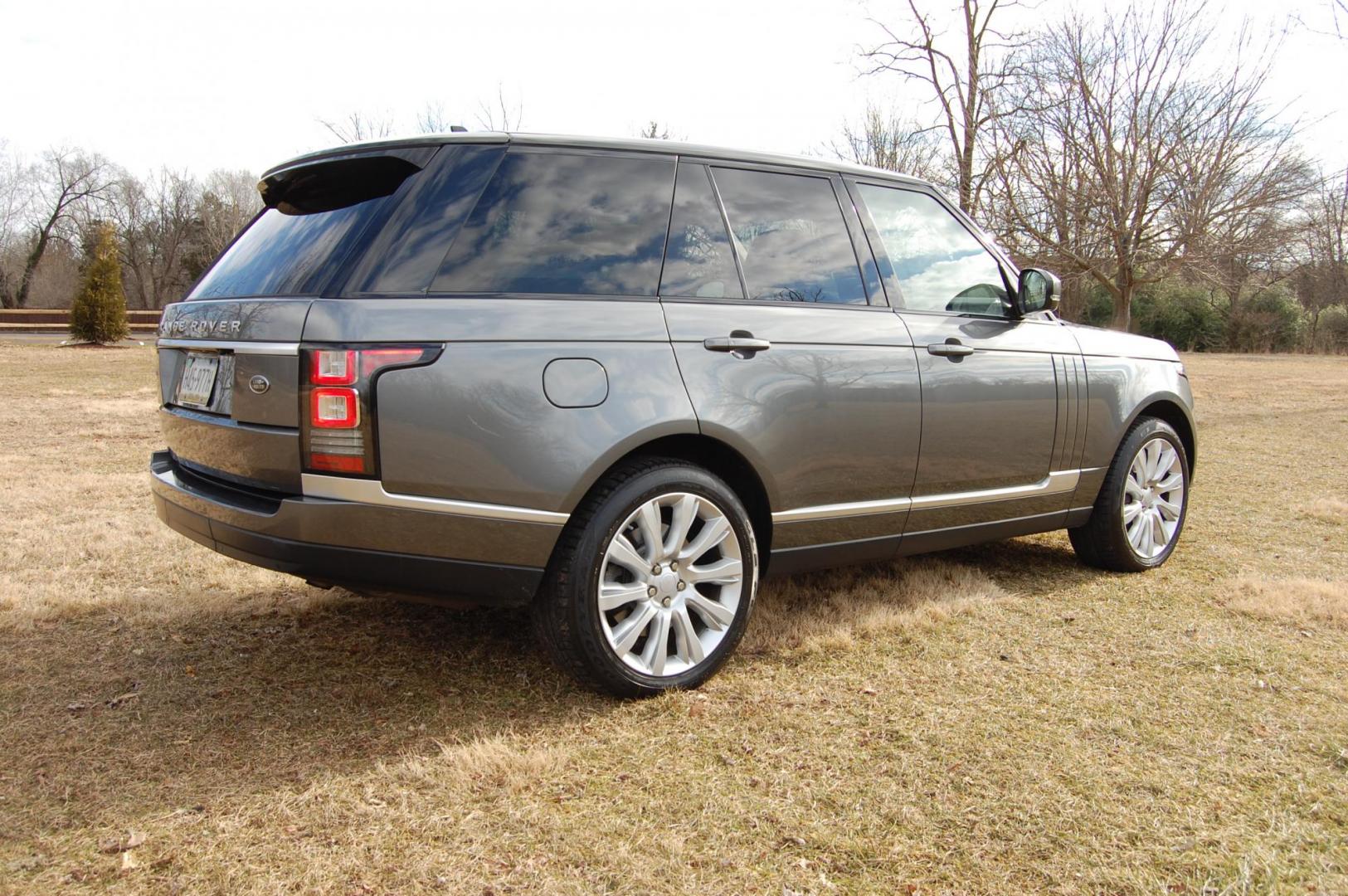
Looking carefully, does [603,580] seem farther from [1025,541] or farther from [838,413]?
[1025,541]

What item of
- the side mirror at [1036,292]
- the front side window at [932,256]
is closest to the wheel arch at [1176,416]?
the side mirror at [1036,292]

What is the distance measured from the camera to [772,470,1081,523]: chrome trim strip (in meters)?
3.43

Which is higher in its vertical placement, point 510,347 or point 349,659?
point 510,347

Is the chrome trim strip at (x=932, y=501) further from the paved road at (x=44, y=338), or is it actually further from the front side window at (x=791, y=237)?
the paved road at (x=44, y=338)

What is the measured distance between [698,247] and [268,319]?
1.41 m

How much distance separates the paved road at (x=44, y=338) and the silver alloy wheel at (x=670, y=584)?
83.6 ft

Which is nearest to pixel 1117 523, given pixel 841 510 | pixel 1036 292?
pixel 1036 292

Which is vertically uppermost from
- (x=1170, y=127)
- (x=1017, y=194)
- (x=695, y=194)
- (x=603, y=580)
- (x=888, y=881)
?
(x=1170, y=127)

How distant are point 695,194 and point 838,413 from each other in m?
0.93

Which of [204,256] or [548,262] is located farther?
[204,256]

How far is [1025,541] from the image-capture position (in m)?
5.49

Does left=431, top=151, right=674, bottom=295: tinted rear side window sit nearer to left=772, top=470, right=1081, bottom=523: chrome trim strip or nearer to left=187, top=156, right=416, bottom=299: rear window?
left=187, top=156, right=416, bottom=299: rear window

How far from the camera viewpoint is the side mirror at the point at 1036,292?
4094 mm

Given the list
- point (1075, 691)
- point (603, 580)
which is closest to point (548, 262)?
point (603, 580)
